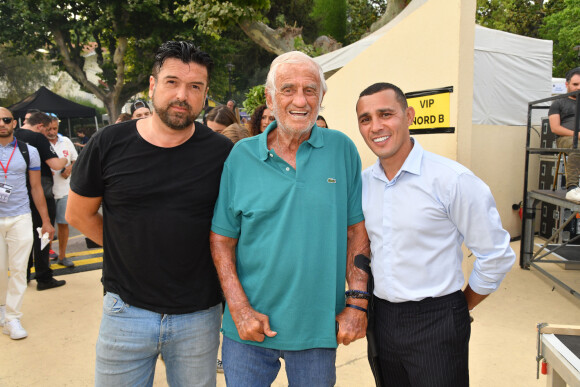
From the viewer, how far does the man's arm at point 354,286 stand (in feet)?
5.86

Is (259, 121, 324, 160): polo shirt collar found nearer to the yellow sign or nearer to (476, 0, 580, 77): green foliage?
the yellow sign

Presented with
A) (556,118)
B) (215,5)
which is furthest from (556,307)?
(215,5)

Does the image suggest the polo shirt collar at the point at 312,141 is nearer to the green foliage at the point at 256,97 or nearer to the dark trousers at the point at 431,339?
the dark trousers at the point at 431,339

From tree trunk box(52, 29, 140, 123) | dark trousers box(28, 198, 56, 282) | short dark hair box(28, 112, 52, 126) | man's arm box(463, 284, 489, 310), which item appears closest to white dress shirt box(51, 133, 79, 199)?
short dark hair box(28, 112, 52, 126)

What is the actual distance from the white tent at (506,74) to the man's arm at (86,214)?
641cm

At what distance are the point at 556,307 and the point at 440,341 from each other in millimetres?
3571

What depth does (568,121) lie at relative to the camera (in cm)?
516

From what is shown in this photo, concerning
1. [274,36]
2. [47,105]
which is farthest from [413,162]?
[47,105]

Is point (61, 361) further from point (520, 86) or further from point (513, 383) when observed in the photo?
point (520, 86)

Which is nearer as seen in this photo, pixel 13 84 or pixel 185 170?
pixel 185 170

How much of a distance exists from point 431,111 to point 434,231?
9.25ft

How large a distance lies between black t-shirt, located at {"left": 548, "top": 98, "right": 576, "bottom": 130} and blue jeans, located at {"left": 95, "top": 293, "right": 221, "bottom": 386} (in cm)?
512

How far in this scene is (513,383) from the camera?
3141 millimetres

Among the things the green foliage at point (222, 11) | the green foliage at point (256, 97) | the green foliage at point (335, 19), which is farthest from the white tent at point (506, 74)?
the green foliage at point (335, 19)
